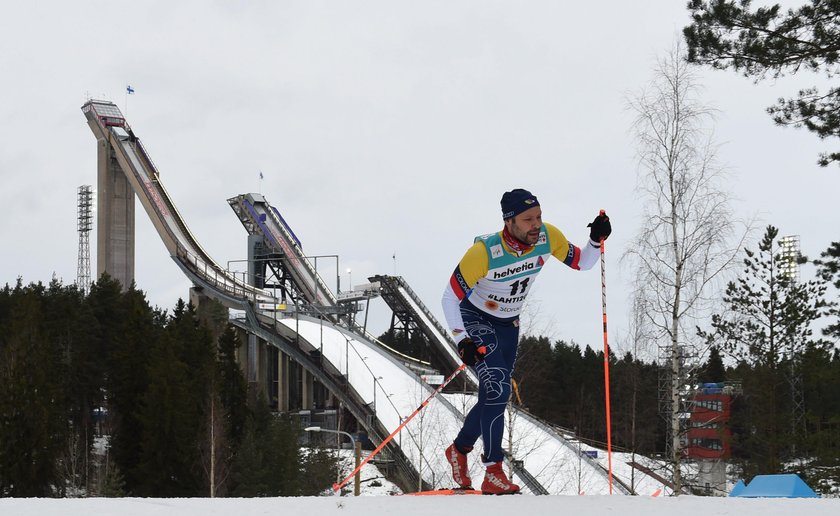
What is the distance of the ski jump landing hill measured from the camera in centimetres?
3638

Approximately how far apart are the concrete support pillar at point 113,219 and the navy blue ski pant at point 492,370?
68.3 metres

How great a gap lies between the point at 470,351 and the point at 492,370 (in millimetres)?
394

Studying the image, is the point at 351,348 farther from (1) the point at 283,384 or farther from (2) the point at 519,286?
(2) the point at 519,286

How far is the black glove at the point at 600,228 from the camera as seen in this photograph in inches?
374

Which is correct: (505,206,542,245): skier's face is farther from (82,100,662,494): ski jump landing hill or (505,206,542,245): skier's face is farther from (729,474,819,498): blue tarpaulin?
(82,100,662,494): ski jump landing hill

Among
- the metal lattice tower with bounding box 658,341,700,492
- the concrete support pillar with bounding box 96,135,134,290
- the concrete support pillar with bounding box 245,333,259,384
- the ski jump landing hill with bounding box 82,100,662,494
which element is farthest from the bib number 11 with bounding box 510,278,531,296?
the concrete support pillar with bounding box 96,135,134,290

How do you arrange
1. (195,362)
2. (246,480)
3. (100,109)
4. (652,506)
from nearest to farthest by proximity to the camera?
(652,506), (246,480), (195,362), (100,109)

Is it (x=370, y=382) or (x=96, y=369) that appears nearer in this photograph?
(x=96, y=369)

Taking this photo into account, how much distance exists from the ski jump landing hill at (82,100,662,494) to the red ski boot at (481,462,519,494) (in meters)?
20.1

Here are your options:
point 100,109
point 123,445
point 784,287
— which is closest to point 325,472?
point 123,445

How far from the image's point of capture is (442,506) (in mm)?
7844

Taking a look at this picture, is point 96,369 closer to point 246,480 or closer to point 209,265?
point 246,480

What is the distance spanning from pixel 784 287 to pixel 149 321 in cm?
2771

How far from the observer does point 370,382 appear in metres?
49.9
